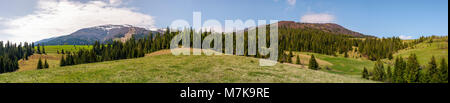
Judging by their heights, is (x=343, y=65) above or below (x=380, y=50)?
below

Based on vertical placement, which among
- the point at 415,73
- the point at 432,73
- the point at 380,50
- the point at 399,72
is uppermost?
the point at 380,50

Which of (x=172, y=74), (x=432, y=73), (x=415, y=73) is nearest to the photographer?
(x=172, y=74)

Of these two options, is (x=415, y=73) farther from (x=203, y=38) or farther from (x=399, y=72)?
(x=203, y=38)

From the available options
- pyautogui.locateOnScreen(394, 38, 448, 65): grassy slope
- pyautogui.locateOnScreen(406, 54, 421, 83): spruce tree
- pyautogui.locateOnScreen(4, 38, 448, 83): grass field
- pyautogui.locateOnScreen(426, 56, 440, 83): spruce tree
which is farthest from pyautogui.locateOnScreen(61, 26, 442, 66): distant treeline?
pyautogui.locateOnScreen(4, 38, 448, 83): grass field

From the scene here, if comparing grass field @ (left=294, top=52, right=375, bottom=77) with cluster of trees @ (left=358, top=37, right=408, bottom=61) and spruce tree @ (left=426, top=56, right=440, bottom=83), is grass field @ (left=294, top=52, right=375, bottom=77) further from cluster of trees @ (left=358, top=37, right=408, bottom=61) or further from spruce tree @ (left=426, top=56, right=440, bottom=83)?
spruce tree @ (left=426, top=56, right=440, bottom=83)

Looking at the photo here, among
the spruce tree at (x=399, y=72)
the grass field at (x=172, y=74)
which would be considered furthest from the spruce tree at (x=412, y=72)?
the grass field at (x=172, y=74)

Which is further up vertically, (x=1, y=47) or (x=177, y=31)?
(x=177, y=31)

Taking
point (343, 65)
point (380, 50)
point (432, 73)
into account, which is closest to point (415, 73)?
point (432, 73)

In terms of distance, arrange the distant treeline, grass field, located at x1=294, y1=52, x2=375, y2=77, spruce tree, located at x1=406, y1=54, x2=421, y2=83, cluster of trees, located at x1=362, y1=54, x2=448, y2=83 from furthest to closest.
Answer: the distant treeline
grass field, located at x1=294, y1=52, x2=375, y2=77
spruce tree, located at x1=406, y1=54, x2=421, y2=83
cluster of trees, located at x1=362, y1=54, x2=448, y2=83

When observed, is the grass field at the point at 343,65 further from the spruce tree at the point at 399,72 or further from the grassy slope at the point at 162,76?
the grassy slope at the point at 162,76
